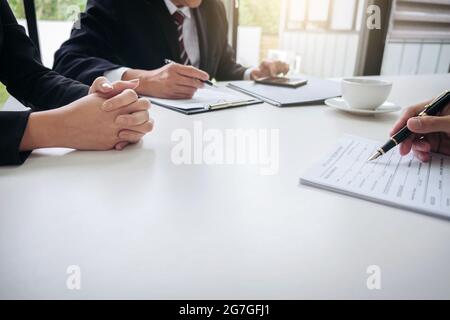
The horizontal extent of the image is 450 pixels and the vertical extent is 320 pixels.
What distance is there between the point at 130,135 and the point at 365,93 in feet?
1.87

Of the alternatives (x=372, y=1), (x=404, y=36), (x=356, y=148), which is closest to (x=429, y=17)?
(x=404, y=36)

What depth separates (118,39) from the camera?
1210mm

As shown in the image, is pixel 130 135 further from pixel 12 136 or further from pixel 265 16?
pixel 265 16

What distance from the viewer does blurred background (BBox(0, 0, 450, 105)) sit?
180cm

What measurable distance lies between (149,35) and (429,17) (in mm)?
1954

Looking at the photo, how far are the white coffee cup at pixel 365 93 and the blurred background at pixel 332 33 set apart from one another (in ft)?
3.00

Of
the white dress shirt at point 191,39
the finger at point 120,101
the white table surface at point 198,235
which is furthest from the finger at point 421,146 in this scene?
the white dress shirt at point 191,39

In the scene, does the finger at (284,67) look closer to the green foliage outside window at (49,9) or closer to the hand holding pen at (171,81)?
the hand holding pen at (171,81)

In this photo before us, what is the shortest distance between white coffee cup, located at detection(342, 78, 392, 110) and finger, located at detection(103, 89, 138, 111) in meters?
0.53

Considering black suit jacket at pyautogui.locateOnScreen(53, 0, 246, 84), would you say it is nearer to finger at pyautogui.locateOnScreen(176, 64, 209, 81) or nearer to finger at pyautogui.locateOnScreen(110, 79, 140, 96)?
finger at pyautogui.locateOnScreen(176, 64, 209, 81)

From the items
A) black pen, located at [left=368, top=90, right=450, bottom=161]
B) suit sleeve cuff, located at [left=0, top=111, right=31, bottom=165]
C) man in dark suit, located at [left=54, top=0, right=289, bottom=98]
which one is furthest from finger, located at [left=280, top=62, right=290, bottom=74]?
suit sleeve cuff, located at [left=0, top=111, right=31, bottom=165]

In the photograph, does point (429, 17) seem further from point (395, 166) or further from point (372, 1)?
point (395, 166)

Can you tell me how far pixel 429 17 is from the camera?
2238 millimetres
